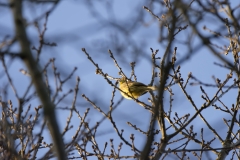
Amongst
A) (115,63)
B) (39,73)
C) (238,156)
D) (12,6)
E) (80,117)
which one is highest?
(115,63)

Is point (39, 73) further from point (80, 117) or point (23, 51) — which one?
point (80, 117)

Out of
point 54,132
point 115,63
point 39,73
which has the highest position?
point 115,63

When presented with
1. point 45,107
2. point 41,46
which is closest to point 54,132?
point 45,107

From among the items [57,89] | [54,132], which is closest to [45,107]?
[54,132]

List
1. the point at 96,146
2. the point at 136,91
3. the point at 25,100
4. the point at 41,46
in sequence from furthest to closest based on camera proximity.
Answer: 1. the point at 136,91
2. the point at 96,146
3. the point at 25,100
4. the point at 41,46

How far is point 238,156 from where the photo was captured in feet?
18.2

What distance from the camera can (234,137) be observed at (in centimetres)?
556

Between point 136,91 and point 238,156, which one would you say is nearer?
point 238,156

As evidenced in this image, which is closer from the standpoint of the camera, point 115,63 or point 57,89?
point 57,89

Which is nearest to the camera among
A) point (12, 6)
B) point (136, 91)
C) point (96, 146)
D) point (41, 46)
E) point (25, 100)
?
point (12, 6)

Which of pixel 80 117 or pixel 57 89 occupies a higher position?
pixel 80 117

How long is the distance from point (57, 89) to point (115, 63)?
2.08 metres

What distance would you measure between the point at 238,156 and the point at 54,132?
13.1 ft

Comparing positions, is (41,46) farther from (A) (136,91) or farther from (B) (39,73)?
(A) (136,91)
